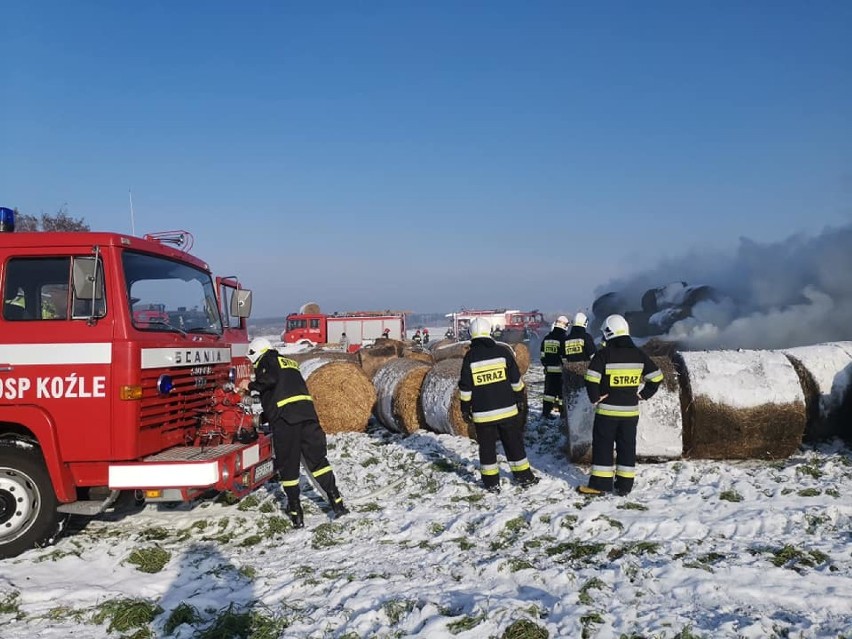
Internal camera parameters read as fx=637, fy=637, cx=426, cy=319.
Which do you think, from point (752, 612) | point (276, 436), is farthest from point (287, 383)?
point (752, 612)

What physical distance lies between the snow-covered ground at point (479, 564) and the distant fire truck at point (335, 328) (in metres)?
29.1

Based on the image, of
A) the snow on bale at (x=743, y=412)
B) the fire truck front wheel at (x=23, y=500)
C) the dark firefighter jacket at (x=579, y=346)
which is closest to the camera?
the fire truck front wheel at (x=23, y=500)

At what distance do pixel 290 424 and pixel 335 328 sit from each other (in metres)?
30.4

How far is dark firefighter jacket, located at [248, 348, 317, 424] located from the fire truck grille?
17.9 inches

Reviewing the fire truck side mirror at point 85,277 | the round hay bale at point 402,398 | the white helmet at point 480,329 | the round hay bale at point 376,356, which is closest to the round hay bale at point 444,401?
the round hay bale at point 402,398

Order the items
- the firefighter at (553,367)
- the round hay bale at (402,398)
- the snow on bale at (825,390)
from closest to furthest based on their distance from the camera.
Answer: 1. the snow on bale at (825,390)
2. the round hay bale at (402,398)
3. the firefighter at (553,367)

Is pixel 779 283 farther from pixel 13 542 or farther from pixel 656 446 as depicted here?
pixel 13 542

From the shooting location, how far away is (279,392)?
662cm

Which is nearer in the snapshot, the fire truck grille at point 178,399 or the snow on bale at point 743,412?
the fire truck grille at point 178,399

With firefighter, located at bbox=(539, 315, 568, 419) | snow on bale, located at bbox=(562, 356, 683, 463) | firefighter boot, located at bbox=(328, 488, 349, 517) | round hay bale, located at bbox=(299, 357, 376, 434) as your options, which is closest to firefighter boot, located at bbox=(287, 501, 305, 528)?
firefighter boot, located at bbox=(328, 488, 349, 517)

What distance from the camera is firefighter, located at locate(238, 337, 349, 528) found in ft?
21.6

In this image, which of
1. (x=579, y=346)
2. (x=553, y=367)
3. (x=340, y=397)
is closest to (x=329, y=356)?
(x=340, y=397)

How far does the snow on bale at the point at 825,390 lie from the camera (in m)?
7.86

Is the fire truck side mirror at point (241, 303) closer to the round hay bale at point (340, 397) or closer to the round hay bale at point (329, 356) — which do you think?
the round hay bale at point (340, 397)
